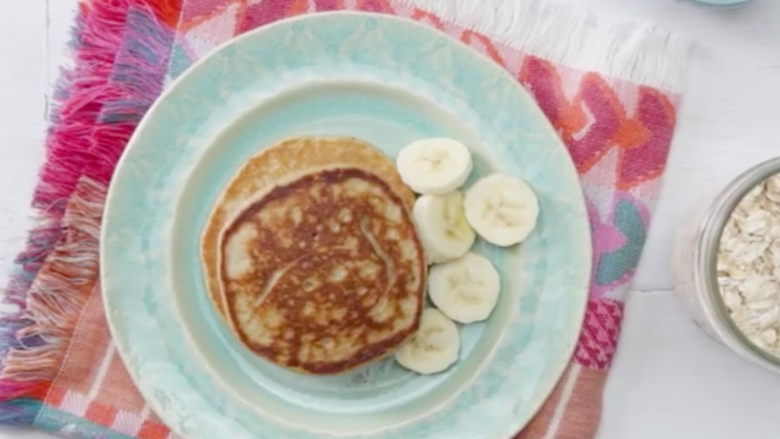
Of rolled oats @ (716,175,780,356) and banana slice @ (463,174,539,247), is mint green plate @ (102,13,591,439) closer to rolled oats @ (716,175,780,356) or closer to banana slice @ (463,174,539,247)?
banana slice @ (463,174,539,247)

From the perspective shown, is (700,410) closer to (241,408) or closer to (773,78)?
Result: (773,78)

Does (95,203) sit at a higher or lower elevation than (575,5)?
lower

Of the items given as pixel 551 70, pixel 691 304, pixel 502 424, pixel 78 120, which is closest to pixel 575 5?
pixel 551 70

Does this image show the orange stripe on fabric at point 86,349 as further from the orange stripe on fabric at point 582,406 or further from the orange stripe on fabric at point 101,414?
the orange stripe on fabric at point 582,406

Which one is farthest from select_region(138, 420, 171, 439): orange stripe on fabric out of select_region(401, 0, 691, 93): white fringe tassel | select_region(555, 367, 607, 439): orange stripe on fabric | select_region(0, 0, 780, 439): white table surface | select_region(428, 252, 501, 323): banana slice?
select_region(401, 0, 691, 93): white fringe tassel

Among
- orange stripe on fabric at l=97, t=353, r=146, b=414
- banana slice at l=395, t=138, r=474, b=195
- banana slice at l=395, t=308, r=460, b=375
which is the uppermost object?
banana slice at l=395, t=138, r=474, b=195

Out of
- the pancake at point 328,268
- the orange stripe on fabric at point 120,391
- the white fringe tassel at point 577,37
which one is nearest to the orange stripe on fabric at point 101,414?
the orange stripe on fabric at point 120,391
